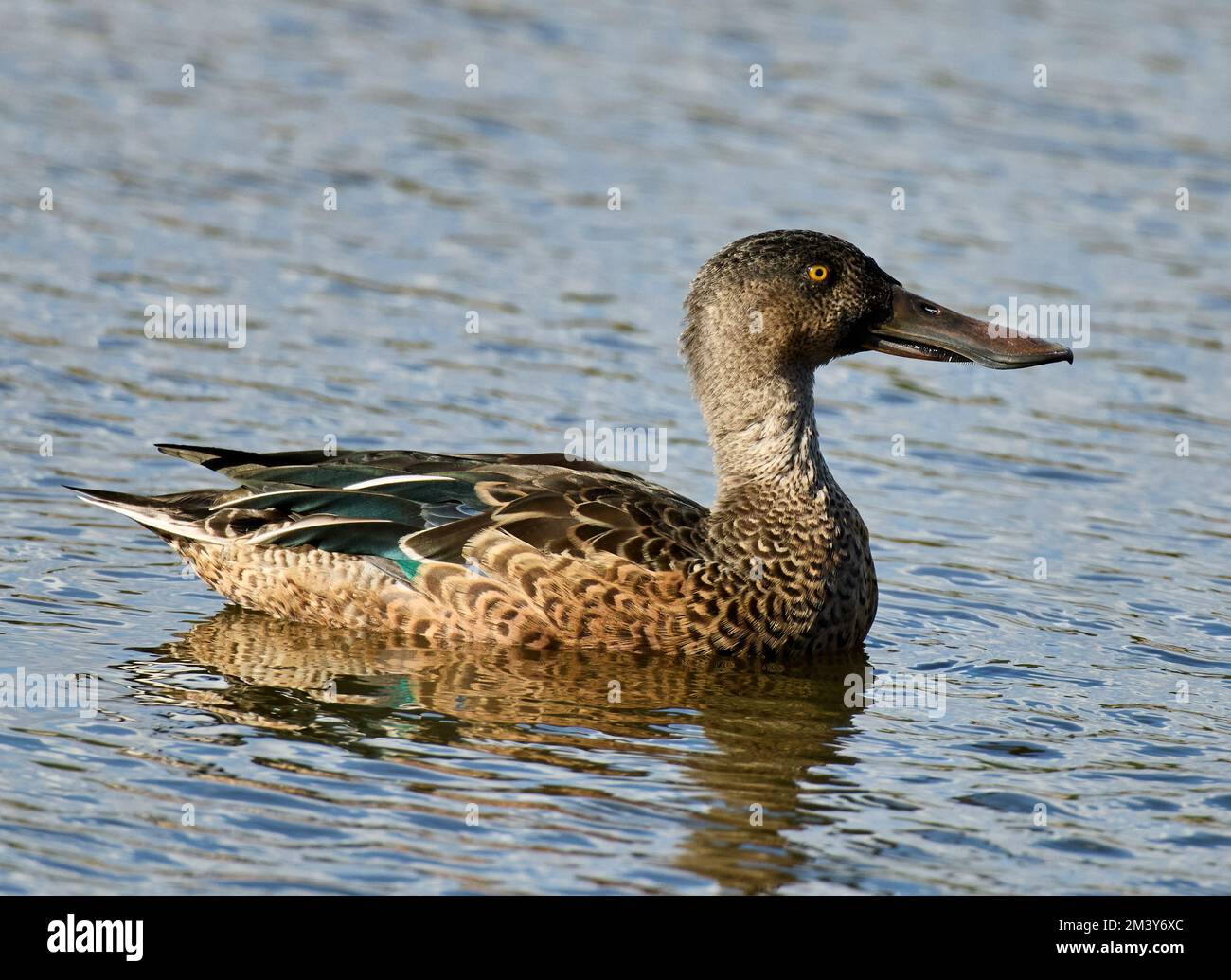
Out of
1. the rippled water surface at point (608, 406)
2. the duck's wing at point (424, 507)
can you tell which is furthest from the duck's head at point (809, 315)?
the rippled water surface at point (608, 406)

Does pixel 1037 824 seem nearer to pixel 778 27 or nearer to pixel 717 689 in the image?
pixel 717 689

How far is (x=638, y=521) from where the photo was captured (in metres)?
9.40

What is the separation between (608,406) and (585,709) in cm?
448

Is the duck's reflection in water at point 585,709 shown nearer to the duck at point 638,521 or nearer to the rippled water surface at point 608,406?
the rippled water surface at point 608,406

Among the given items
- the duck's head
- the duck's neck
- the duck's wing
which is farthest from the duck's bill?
the duck's wing

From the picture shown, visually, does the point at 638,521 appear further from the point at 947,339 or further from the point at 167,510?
the point at 167,510

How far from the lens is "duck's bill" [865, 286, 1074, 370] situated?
984 centimetres

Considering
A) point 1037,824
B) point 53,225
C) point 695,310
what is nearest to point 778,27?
point 53,225

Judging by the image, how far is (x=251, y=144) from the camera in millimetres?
17016

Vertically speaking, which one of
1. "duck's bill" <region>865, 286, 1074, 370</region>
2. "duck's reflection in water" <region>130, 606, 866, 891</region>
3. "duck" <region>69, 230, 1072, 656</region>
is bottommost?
"duck's reflection in water" <region>130, 606, 866, 891</region>

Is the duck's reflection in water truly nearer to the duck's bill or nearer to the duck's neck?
the duck's neck

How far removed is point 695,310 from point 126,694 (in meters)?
3.32

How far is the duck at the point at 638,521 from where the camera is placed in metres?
9.31

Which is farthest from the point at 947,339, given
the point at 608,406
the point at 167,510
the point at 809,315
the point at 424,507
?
the point at 167,510
